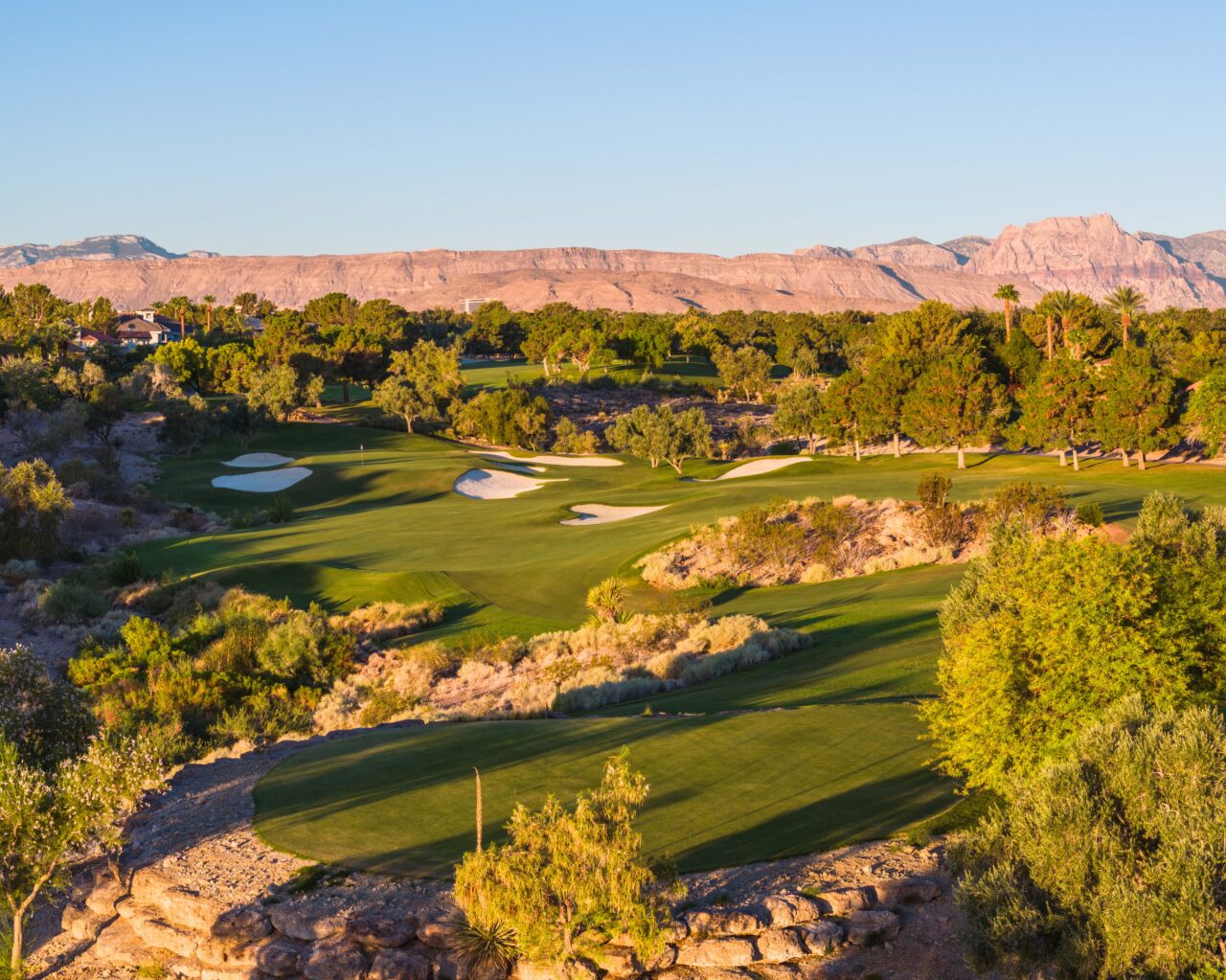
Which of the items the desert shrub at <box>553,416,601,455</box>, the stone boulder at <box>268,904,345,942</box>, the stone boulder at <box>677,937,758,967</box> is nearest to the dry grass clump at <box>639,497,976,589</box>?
the stone boulder at <box>268,904,345,942</box>

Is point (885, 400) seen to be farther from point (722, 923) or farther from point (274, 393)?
point (722, 923)

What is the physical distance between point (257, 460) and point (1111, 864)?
236 feet

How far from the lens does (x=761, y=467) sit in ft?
245

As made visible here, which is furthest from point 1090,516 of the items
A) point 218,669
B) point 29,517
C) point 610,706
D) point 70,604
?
point 29,517

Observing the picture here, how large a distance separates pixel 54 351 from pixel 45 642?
83203 millimetres

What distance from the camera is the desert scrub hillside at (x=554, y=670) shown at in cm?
2489

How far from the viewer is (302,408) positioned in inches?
4154

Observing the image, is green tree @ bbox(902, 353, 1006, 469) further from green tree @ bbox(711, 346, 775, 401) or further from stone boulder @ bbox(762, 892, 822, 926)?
stone boulder @ bbox(762, 892, 822, 926)

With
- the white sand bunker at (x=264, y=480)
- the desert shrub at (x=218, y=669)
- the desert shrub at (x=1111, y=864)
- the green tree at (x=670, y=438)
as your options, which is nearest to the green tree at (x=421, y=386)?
the green tree at (x=670, y=438)

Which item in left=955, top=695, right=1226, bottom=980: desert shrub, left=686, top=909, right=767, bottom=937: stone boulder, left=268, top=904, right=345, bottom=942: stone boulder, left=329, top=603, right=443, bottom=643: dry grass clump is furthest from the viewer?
left=329, top=603, right=443, bottom=643: dry grass clump

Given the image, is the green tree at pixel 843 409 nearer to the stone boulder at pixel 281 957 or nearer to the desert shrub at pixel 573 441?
the desert shrub at pixel 573 441

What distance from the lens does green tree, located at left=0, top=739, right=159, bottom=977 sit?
1387 cm

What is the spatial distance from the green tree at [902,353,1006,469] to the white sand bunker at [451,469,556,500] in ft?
78.3

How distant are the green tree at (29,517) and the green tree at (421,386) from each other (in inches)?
1989
